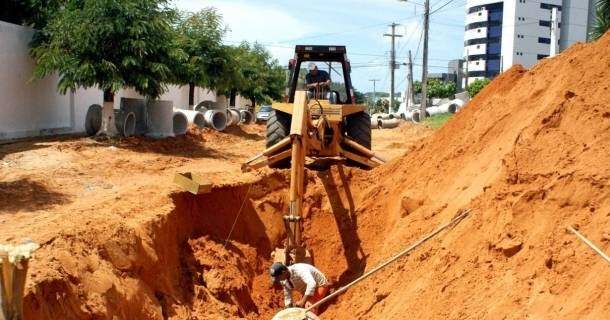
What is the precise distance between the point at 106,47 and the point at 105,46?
0.13 ft

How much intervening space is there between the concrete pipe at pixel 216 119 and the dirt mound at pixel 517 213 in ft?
50.1

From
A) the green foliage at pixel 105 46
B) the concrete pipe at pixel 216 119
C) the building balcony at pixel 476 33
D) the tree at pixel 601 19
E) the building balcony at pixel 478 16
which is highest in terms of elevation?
the building balcony at pixel 478 16

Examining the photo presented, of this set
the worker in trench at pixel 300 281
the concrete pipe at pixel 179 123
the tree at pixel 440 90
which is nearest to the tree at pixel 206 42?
the concrete pipe at pixel 179 123

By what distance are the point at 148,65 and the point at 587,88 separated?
11821mm

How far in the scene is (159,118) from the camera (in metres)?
20.2

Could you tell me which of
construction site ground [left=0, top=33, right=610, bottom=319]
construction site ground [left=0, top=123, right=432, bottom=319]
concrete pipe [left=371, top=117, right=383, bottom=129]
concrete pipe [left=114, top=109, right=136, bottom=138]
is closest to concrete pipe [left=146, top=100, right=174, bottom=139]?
construction site ground [left=0, top=123, right=432, bottom=319]

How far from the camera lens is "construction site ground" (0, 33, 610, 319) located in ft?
20.5

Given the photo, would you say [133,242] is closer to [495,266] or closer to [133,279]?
[133,279]

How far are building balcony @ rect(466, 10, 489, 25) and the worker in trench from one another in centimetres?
7620

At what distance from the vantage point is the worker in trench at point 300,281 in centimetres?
782

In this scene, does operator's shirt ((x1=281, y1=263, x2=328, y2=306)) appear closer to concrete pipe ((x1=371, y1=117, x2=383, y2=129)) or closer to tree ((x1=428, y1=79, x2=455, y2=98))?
concrete pipe ((x1=371, y1=117, x2=383, y2=129))

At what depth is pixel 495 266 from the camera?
21.5 feet

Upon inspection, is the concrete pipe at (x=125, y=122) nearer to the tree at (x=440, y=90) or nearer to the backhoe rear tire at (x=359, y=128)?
the backhoe rear tire at (x=359, y=128)

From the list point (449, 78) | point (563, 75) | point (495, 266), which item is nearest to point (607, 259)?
point (495, 266)
